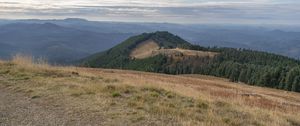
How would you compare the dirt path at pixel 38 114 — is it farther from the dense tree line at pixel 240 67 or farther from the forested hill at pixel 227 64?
the dense tree line at pixel 240 67

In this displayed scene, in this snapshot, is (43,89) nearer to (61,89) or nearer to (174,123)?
(61,89)

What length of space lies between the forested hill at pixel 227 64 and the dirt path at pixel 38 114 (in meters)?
63.6

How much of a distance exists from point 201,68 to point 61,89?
104 meters

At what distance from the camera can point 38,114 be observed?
1017cm

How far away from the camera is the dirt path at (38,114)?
368 inches

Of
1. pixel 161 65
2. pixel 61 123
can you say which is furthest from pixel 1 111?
pixel 161 65

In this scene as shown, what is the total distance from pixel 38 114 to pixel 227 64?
96.5 meters

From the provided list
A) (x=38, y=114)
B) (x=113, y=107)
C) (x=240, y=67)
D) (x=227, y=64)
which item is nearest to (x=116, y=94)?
(x=113, y=107)

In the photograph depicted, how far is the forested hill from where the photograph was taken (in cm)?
7662

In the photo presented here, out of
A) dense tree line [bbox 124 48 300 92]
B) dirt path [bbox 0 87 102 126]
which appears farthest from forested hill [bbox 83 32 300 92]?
dirt path [bbox 0 87 102 126]

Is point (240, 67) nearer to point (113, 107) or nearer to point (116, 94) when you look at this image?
point (116, 94)

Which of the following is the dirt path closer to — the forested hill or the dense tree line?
the forested hill

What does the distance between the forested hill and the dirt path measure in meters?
63.6

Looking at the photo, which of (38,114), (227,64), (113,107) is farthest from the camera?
(227,64)
